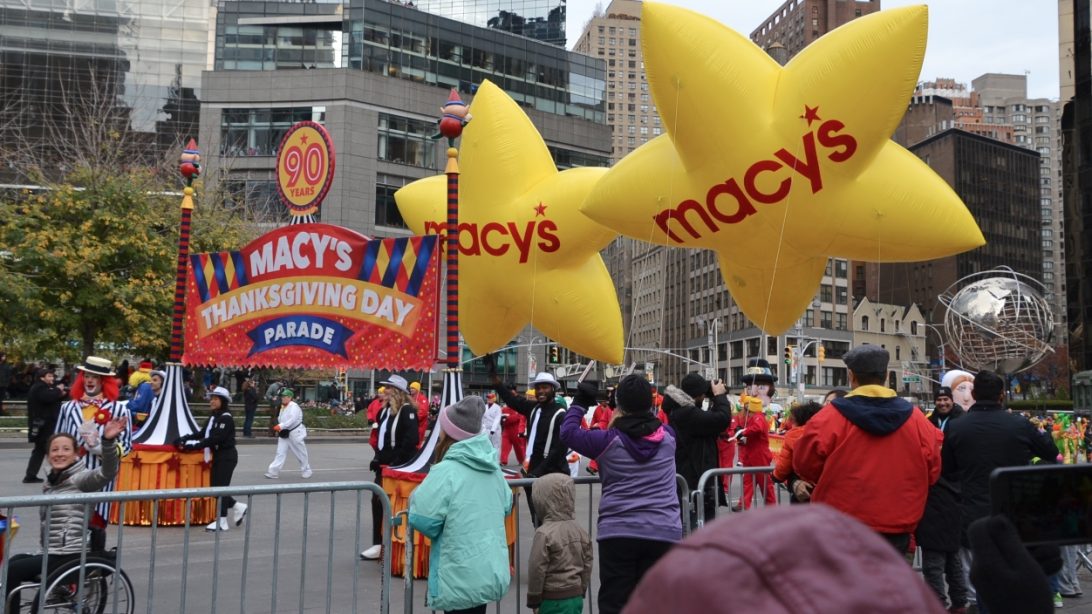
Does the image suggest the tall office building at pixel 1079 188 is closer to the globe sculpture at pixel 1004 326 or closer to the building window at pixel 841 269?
the globe sculpture at pixel 1004 326

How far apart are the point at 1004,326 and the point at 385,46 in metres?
38.2

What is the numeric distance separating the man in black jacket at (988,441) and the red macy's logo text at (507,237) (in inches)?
207

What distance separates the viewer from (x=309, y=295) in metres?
11.2

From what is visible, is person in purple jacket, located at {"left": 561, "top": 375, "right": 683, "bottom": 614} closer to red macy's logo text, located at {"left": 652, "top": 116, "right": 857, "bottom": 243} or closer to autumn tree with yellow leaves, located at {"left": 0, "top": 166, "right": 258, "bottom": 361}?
red macy's logo text, located at {"left": 652, "top": 116, "right": 857, "bottom": 243}

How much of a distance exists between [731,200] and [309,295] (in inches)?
197

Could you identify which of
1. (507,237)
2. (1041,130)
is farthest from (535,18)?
(1041,130)

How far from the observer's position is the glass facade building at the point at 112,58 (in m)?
59.6

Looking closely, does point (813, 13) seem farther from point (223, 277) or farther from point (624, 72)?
point (223, 277)

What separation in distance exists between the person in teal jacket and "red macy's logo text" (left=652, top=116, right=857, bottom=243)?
14.3 ft

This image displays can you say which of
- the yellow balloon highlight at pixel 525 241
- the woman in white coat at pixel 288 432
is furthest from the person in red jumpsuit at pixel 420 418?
the woman in white coat at pixel 288 432

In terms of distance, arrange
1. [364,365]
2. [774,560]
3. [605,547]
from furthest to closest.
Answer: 1. [364,365]
2. [605,547]
3. [774,560]

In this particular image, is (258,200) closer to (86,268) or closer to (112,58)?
(86,268)

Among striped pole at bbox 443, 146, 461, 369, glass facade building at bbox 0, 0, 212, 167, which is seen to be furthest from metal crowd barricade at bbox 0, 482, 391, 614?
glass facade building at bbox 0, 0, 212, 167

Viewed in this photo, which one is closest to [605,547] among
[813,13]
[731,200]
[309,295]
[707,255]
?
[731,200]
